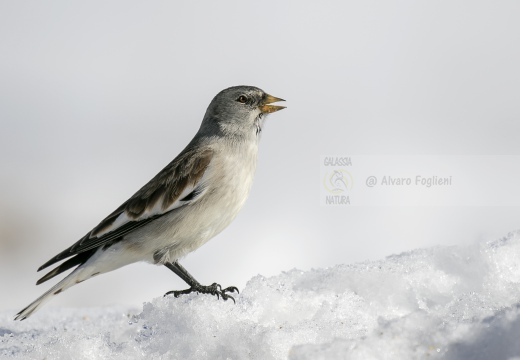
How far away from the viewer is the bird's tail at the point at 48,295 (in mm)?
4484

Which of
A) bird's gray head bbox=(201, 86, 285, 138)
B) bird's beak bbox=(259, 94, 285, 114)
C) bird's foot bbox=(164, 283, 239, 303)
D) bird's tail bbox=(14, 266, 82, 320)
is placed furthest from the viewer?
bird's beak bbox=(259, 94, 285, 114)

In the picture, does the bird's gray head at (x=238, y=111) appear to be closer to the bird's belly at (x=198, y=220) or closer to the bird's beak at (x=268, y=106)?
the bird's beak at (x=268, y=106)

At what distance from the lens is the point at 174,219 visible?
480 centimetres

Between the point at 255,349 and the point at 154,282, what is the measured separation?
204 inches

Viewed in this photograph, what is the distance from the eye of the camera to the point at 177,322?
366 centimetres

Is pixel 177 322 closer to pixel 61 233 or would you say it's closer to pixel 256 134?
pixel 256 134

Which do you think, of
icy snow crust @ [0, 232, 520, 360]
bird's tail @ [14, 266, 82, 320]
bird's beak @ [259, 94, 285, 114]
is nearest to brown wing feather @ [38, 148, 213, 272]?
bird's tail @ [14, 266, 82, 320]

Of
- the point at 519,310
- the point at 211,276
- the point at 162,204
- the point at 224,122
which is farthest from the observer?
the point at 211,276

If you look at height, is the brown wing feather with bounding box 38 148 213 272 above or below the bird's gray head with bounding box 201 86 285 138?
below

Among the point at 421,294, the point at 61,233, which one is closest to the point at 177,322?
the point at 421,294

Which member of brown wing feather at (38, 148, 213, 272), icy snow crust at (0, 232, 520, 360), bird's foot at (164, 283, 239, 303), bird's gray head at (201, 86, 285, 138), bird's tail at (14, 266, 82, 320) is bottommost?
bird's foot at (164, 283, 239, 303)

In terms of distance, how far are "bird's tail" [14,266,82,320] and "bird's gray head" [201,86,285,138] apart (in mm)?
1221

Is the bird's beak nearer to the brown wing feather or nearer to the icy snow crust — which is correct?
the brown wing feather

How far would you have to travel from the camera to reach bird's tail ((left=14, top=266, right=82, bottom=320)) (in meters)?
4.48
